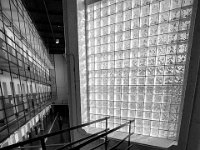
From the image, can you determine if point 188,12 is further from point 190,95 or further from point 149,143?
point 149,143

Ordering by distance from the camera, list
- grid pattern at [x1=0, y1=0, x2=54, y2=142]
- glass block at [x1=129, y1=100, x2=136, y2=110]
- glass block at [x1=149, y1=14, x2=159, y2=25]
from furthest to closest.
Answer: grid pattern at [x1=0, y1=0, x2=54, y2=142] < glass block at [x1=129, y1=100, x2=136, y2=110] < glass block at [x1=149, y1=14, x2=159, y2=25]

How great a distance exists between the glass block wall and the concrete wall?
10.8m

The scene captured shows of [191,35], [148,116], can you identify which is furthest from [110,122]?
[191,35]

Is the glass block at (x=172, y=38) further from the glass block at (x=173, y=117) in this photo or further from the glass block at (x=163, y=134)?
the glass block at (x=163, y=134)

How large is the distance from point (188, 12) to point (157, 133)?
2.39 meters

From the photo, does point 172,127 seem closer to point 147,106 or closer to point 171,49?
point 147,106

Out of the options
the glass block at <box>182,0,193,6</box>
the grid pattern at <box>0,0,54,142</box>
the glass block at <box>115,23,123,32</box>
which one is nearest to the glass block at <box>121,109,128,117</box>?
the glass block at <box>115,23,123,32</box>

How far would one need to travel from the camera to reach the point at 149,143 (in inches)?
80.9

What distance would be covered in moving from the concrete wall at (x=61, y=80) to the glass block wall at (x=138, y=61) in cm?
1077

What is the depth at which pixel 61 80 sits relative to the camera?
1298 cm

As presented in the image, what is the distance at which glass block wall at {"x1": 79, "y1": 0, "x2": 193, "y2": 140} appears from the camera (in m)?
1.99

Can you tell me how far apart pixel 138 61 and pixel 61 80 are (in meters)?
12.1

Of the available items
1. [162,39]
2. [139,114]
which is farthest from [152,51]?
[139,114]

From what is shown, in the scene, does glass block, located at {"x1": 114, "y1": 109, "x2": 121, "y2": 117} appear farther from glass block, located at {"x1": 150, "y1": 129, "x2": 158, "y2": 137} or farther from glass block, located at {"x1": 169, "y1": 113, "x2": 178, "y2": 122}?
→ glass block, located at {"x1": 169, "y1": 113, "x2": 178, "y2": 122}
